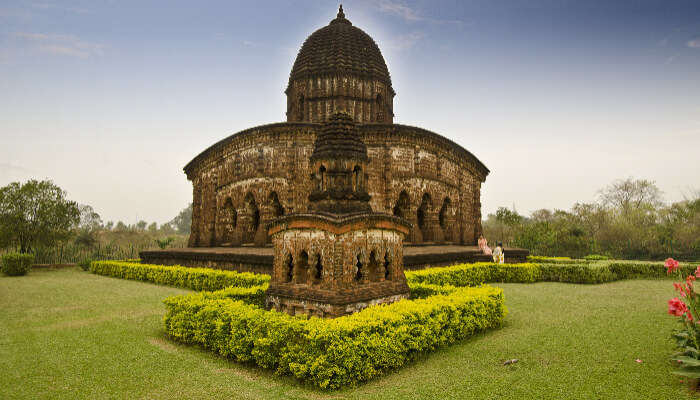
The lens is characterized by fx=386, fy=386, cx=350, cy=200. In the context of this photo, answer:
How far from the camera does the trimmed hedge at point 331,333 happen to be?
13.8 ft

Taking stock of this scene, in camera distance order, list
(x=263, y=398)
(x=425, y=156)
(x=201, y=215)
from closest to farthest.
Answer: (x=263, y=398)
(x=425, y=156)
(x=201, y=215)

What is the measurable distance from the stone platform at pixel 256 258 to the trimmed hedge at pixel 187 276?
0.41 metres

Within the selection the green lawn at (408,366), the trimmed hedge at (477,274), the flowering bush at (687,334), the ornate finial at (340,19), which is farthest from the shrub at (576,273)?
the ornate finial at (340,19)

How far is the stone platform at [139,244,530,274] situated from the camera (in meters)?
10.4

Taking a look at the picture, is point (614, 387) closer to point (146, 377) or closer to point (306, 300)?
point (306, 300)

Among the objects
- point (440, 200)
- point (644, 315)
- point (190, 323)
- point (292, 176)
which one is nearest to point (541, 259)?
point (440, 200)

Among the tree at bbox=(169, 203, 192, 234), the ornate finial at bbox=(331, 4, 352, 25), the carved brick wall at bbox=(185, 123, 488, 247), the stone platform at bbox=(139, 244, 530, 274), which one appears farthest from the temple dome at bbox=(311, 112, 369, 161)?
the tree at bbox=(169, 203, 192, 234)

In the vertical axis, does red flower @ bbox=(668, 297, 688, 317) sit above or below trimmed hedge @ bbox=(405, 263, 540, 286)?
above

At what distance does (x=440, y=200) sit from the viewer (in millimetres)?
16766

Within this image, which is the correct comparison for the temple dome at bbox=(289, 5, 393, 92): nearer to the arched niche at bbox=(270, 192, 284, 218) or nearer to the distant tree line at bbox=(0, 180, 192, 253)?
the arched niche at bbox=(270, 192, 284, 218)

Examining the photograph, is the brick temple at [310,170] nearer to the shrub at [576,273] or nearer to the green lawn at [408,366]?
the shrub at [576,273]

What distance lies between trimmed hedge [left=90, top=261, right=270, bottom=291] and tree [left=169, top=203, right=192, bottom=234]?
82128 millimetres

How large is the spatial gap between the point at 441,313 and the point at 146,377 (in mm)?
3843

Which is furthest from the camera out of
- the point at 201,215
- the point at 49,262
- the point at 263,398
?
the point at 49,262
